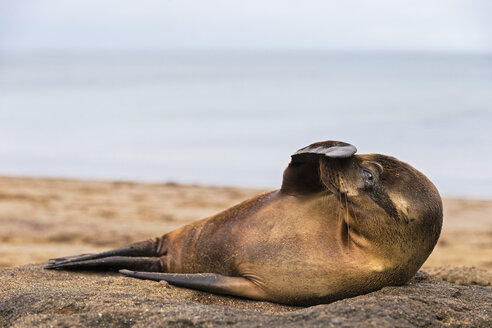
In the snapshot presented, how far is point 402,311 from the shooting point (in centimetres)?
255

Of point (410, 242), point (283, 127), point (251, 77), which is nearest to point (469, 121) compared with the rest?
point (283, 127)

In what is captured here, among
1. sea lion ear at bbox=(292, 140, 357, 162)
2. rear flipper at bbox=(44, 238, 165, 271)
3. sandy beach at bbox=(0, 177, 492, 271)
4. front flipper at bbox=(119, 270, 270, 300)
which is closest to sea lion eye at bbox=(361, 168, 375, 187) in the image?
sea lion ear at bbox=(292, 140, 357, 162)

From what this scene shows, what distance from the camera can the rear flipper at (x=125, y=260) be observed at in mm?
3730

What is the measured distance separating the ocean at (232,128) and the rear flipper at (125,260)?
6292mm

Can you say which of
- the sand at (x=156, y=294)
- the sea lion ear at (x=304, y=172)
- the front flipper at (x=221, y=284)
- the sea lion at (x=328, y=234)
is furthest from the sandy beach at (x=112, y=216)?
the sea lion ear at (x=304, y=172)

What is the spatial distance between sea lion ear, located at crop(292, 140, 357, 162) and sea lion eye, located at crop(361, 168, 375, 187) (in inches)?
5.4

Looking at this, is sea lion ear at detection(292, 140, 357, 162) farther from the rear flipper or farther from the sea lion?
the rear flipper

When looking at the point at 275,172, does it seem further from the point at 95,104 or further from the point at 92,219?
the point at 95,104

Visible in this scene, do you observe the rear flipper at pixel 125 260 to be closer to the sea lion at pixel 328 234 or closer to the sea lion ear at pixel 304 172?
the sea lion at pixel 328 234

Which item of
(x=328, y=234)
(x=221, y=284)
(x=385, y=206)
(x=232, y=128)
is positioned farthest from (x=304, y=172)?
(x=232, y=128)

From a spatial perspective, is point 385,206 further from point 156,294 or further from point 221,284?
point 156,294

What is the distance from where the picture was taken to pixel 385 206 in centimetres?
291

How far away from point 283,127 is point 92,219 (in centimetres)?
946

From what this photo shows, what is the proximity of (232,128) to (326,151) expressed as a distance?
13.0 meters
